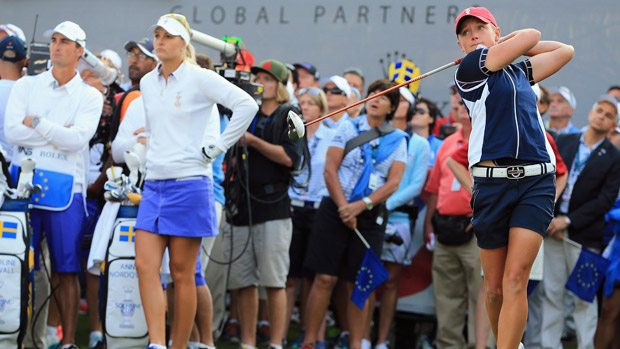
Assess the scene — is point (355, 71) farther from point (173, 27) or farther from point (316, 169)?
point (173, 27)

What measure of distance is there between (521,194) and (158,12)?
7497 millimetres

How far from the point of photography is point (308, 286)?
8.12m

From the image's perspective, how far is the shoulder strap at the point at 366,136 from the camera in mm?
7438

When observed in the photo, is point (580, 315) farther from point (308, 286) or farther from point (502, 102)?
point (502, 102)

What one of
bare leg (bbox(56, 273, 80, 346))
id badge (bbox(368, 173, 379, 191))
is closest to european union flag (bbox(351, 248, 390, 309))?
id badge (bbox(368, 173, 379, 191))

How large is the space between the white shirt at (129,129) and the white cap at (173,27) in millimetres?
722

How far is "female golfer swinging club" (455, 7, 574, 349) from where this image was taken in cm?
480

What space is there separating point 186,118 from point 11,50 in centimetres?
206

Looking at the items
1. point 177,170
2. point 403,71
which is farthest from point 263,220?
point 403,71

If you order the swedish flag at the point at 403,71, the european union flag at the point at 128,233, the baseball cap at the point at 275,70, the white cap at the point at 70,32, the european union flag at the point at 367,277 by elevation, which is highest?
the swedish flag at the point at 403,71

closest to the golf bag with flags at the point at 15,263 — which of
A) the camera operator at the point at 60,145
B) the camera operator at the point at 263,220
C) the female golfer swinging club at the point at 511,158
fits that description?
the camera operator at the point at 60,145

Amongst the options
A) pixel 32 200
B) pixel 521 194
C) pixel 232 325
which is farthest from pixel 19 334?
pixel 521 194

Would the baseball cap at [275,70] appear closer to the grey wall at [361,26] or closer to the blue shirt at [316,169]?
the blue shirt at [316,169]

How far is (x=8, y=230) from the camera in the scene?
6.20m
